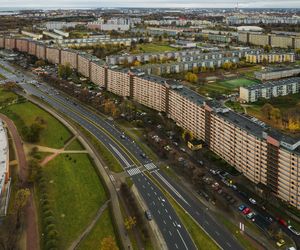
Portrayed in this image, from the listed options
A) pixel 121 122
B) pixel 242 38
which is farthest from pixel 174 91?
pixel 242 38

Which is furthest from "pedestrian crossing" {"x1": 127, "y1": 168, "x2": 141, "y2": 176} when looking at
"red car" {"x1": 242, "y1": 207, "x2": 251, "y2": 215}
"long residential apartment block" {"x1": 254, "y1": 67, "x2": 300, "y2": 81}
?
"long residential apartment block" {"x1": 254, "y1": 67, "x2": 300, "y2": 81}

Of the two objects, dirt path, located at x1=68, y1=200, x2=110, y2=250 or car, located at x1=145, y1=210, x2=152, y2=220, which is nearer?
dirt path, located at x1=68, y1=200, x2=110, y2=250

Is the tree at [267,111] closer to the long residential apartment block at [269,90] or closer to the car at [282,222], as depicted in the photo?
the long residential apartment block at [269,90]

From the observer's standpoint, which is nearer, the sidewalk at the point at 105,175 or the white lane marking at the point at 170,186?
the sidewalk at the point at 105,175

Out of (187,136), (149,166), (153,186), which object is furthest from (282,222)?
(187,136)

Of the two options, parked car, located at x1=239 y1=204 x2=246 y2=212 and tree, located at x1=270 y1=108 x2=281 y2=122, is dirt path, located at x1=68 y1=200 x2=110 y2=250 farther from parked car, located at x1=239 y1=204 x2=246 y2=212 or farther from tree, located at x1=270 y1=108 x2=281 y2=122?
tree, located at x1=270 y1=108 x2=281 y2=122

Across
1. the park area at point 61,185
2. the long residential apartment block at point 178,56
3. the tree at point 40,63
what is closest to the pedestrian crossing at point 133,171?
the park area at point 61,185
